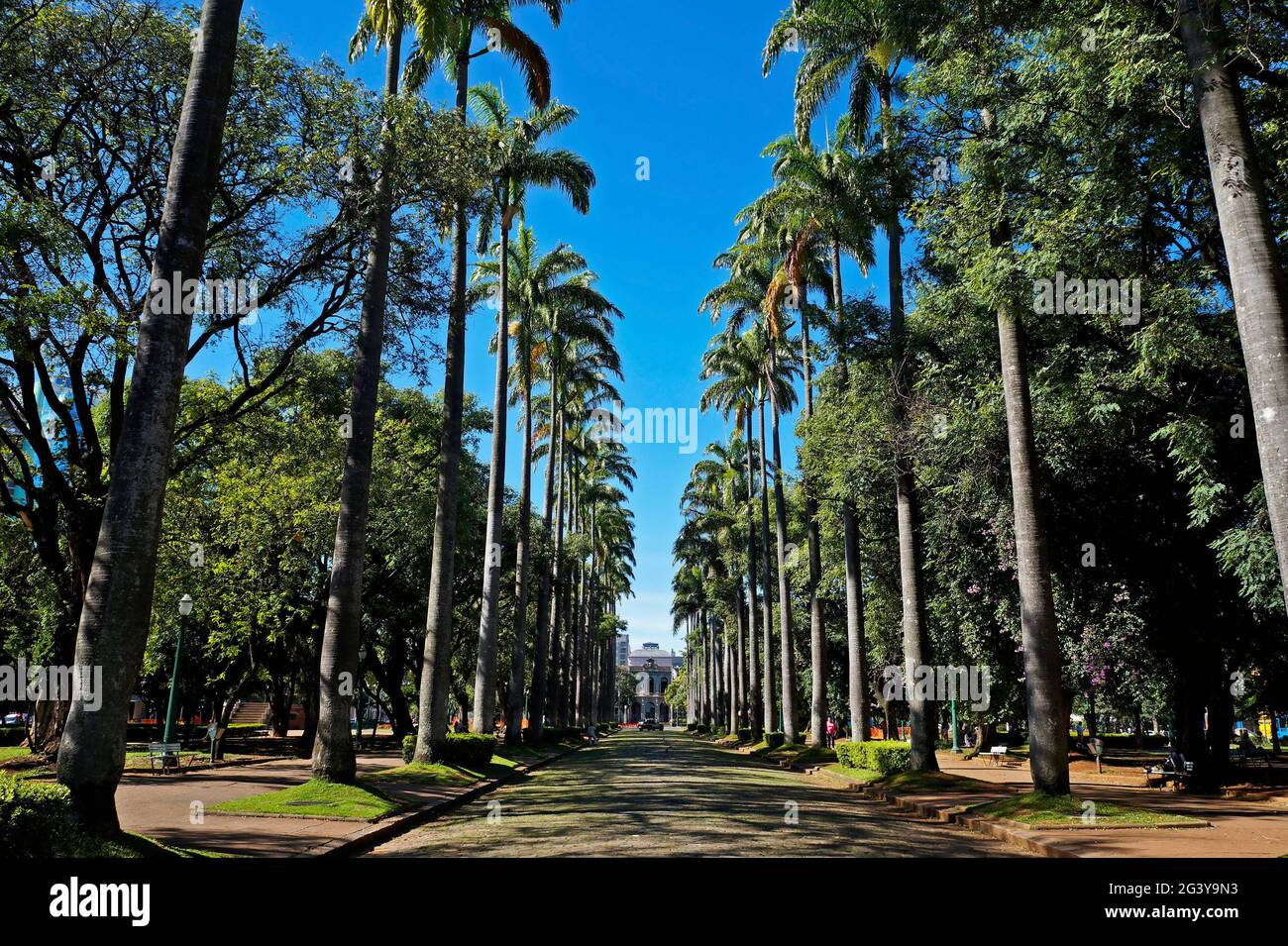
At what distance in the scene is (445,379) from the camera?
19.9 m

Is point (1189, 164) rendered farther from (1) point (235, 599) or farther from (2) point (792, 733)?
(2) point (792, 733)

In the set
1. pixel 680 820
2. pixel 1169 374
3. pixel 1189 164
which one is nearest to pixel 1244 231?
pixel 1189 164

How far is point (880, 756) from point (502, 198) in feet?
63.1

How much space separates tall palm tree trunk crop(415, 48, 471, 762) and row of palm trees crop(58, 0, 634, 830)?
5 centimetres

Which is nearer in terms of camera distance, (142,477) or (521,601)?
(142,477)

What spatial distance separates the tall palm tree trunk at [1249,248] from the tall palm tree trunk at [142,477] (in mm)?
10361

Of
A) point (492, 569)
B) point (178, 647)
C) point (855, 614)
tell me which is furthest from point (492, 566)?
point (855, 614)

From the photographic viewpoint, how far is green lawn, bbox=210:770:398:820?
11.5 meters

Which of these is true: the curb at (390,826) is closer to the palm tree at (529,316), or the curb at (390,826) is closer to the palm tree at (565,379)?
the palm tree at (529,316)

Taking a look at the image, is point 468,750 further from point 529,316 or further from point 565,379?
point 565,379

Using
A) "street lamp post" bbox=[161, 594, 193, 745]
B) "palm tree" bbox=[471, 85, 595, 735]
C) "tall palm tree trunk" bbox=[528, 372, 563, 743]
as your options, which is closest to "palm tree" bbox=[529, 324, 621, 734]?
"tall palm tree trunk" bbox=[528, 372, 563, 743]

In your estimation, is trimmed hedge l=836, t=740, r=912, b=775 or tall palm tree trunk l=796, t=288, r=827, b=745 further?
tall palm tree trunk l=796, t=288, r=827, b=745

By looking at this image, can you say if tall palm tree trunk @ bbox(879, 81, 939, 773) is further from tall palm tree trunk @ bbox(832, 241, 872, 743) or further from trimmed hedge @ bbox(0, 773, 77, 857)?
trimmed hedge @ bbox(0, 773, 77, 857)
